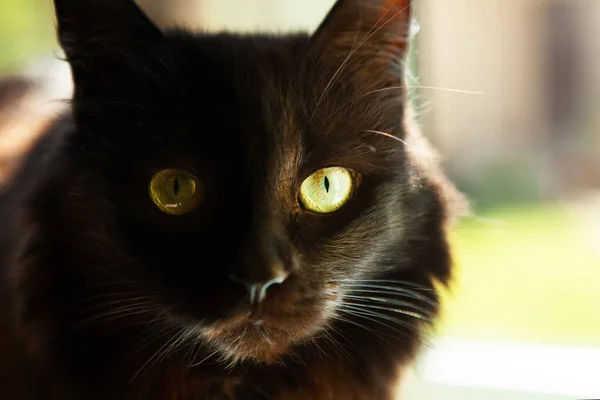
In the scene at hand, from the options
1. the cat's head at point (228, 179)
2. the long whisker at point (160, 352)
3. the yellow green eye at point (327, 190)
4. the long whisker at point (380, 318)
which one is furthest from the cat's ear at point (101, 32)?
the long whisker at point (380, 318)

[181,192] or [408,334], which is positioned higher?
[181,192]

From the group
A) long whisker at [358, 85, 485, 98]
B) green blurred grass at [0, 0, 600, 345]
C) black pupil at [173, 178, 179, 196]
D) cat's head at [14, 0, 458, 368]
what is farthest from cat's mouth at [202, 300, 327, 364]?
green blurred grass at [0, 0, 600, 345]

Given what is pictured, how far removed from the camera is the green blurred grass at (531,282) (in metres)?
1.60

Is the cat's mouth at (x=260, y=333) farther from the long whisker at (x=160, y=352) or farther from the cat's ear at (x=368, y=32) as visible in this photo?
the cat's ear at (x=368, y=32)

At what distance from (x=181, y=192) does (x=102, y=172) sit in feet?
0.46

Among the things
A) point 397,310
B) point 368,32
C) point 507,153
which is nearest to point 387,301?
point 397,310

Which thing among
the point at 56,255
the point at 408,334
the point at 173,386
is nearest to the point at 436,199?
the point at 408,334

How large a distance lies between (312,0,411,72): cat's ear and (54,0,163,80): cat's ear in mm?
288

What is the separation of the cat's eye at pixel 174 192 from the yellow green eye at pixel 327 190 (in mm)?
174

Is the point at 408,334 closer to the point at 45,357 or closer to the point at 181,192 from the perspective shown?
the point at 181,192

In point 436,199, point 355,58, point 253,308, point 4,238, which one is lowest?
point 4,238

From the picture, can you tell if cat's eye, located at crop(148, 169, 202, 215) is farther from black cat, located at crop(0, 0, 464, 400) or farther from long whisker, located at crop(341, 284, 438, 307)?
long whisker, located at crop(341, 284, 438, 307)

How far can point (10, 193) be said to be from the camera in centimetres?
114

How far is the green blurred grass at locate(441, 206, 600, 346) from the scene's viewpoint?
5.26 feet
